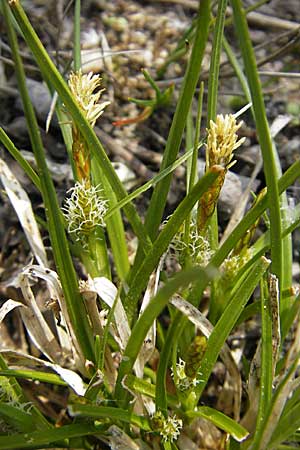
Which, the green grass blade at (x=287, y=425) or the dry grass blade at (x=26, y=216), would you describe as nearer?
the green grass blade at (x=287, y=425)

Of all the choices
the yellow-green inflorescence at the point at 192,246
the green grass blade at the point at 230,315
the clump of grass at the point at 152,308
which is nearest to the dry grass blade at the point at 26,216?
the clump of grass at the point at 152,308

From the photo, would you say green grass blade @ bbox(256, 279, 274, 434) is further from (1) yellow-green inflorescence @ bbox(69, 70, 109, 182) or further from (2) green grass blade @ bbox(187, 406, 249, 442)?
(1) yellow-green inflorescence @ bbox(69, 70, 109, 182)

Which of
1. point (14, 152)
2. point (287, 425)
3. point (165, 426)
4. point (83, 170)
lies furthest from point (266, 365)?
point (14, 152)

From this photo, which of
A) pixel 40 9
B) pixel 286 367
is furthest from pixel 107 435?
pixel 40 9

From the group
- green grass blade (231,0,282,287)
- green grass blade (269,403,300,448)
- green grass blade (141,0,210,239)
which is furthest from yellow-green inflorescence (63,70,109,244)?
green grass blade (269,403,300,448)

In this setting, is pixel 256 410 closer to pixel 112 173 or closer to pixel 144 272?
pixel 144 272

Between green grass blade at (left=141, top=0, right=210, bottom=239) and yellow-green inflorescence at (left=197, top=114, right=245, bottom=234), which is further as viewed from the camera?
yellow-green inflorescence at (left=197, top=114, right=245, bottom=234)

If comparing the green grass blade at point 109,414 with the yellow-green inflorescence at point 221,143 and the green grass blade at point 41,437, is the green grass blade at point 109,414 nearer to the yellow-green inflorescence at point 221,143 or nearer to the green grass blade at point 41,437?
the green grass blade at point 41,437
